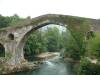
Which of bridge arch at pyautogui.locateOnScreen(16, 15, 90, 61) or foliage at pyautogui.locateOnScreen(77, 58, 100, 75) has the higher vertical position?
bridge arch at pyautogui.locateOnScreen(16, 15, 90, 61)

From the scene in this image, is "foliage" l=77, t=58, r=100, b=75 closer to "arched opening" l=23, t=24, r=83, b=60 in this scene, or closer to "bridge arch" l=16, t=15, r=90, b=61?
"bridge arch" l=16, t=15, r=90, b=61

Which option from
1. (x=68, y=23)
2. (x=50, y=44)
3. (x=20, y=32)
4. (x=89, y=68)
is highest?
(x=68, y=23)

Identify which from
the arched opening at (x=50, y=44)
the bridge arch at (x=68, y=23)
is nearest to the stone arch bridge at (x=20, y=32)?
the bridge arch at (x=68, y=23)

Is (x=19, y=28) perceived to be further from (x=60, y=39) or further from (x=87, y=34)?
(x=60, y=39)

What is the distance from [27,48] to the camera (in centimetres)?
Answer: 4284

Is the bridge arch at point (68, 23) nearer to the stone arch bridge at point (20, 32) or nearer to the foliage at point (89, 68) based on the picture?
the stone arch bridge at point (20, 32)

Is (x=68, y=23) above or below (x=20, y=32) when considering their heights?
above

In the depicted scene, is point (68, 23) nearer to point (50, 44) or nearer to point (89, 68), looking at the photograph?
point (89, 68)

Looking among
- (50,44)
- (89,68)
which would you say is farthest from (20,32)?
(50,44)

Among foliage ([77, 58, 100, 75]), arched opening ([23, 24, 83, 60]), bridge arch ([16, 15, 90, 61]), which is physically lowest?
foliage ([77, 58, 100, 75])

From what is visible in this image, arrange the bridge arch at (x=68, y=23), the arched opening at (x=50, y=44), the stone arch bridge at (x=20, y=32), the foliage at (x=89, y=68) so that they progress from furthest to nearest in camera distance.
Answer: the arched opening at (x=50, y=44)
the stone arch bridge at (x=20, y=32)
the bridge arch at (x=68, y=23)
the foliage at (x=89, y=68)

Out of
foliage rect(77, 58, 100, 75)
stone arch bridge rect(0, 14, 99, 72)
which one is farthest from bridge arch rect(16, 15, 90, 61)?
foliage rect(77, 58, 100, 75)

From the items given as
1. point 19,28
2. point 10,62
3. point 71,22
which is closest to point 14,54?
point 10,62

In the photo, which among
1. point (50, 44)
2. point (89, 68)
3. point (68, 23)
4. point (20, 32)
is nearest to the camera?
point (89, 68)
